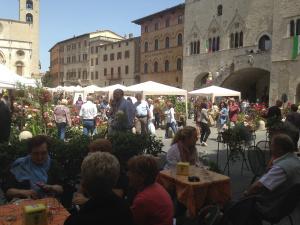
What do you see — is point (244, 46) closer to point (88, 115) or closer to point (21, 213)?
point (88, 115)

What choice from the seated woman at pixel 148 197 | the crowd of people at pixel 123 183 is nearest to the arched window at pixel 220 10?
the crowd of people at pixel 123 183

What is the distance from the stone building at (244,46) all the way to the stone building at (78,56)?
29982 millimetres

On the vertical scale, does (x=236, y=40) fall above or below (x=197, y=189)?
above

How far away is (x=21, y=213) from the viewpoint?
3.34m

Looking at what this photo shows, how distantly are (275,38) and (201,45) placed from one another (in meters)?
10.6

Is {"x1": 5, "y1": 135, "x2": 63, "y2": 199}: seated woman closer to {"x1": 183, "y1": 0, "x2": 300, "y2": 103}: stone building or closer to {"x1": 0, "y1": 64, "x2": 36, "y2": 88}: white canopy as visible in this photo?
{"x1": 0, "y1": 64, "x2": 36, "y2": 88}: white canopy

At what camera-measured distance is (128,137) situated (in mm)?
6383

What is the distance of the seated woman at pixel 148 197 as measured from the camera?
10.8 feet

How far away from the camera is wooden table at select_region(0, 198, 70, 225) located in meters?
3.20

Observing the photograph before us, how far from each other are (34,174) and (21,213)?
3.04 ft

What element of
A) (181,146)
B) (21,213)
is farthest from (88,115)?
(21,213)

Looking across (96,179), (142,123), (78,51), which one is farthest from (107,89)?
(78,51)

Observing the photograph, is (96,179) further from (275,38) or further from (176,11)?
(176,11)

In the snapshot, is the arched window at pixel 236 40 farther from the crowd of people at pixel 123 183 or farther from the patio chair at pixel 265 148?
the crowd of people at pixel 123 183
